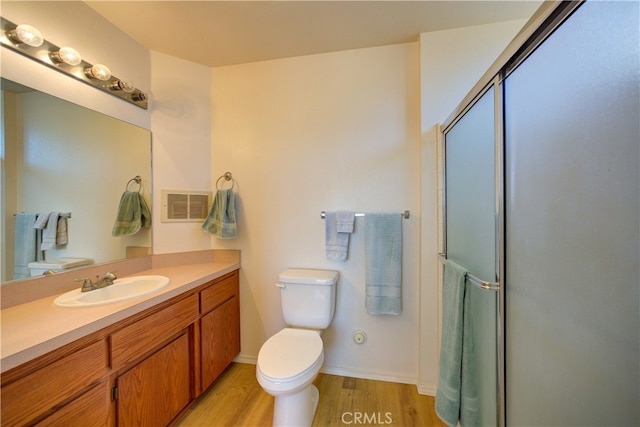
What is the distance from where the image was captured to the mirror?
1033 millimetres

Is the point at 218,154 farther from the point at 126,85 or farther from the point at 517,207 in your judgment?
the point at 517,207

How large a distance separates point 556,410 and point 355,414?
1100 millimetres

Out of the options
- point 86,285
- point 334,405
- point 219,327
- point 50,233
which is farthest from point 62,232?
point 334,405

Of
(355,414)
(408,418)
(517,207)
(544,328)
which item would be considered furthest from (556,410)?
(355,414)

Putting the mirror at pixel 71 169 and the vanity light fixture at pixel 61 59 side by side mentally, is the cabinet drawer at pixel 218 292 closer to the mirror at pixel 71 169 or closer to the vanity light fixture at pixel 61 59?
the mirror at pixel 71 169

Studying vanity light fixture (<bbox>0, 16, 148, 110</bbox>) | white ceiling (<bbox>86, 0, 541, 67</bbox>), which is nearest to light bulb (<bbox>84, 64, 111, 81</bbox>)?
vanity light fixture (<bbox>0, 16, 148, 110</bbox>)

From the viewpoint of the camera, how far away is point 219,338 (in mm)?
1644

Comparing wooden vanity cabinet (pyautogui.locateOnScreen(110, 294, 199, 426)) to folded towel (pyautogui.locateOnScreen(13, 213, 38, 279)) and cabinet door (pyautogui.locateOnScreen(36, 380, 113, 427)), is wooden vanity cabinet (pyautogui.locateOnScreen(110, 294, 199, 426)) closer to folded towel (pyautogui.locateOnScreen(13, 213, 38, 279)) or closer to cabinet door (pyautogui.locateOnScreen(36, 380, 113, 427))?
cabinet door (pyautogui.locateOnScreen(36, 380, 113, 427))

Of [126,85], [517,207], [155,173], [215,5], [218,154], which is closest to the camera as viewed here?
[517,207]

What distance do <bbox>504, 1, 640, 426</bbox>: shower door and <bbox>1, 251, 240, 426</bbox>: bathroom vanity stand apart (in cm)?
157

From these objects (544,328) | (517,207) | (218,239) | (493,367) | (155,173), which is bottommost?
(493,367)

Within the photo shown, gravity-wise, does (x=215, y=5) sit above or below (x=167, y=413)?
above

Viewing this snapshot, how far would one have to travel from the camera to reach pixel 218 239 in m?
1.93

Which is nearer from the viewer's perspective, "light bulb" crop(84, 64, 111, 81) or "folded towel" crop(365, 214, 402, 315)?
"light bulb" crop(84, 64, 111, 81)
